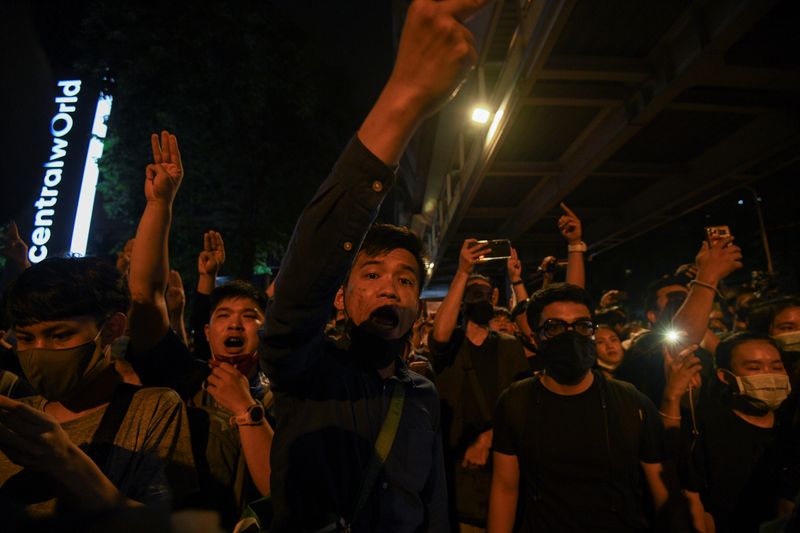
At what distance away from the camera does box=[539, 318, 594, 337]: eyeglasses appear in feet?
9.63

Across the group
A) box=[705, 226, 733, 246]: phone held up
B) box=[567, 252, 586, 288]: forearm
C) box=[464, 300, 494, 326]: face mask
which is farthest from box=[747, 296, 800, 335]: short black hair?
box=[464, 300, 494, 326]: face mask

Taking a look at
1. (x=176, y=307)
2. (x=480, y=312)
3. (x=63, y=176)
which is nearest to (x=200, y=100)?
(x=63, y=176)

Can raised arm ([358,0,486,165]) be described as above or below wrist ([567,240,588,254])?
below

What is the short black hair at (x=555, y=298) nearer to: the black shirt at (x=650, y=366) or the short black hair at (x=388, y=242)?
the black shirt at (x=650, y=366)

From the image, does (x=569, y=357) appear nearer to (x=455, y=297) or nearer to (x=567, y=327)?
(x=567, y=327)

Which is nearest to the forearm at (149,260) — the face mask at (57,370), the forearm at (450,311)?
the face mask at (57,370)

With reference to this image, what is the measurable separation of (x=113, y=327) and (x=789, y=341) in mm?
4733

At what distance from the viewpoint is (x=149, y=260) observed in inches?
85.8

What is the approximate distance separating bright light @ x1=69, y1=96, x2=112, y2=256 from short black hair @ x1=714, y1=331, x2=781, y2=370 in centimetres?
1818

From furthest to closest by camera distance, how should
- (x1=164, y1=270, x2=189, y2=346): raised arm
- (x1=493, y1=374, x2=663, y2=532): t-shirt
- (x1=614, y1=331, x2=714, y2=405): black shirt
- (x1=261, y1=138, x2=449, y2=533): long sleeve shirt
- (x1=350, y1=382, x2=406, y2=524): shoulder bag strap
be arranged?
(x1=164, y1=270, x2=189, y2=346): raised arm
(x1=614, y1=331, x2=714, y2=405): black shirt
(x1=493, y1=374, x2=663, y2=532): t-shirt
(x1=350, y1=382, x2=406, y2=524): shoulder bag strap
(x1=261, y1=138, x2=449, y2=533): long sleeve shirt

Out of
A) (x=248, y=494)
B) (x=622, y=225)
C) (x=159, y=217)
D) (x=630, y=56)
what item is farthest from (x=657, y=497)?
(x=622, y=225)

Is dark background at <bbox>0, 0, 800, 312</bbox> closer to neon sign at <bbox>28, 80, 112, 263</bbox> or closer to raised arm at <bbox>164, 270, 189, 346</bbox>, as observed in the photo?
neon sign at <bbox>28, 80, 112, 263</bbox>

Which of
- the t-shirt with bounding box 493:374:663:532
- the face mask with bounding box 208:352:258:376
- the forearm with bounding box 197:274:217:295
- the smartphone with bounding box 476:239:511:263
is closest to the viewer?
the t-shirt with bounding box 493:374:663:532

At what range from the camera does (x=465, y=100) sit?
10.0 metres
